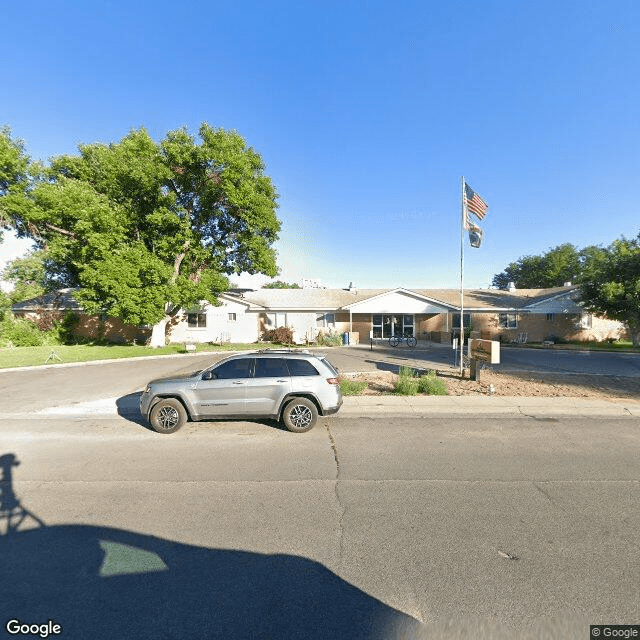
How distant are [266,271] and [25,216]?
1556 centimetres

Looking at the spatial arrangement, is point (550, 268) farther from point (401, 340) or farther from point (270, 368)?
point (270, 368)

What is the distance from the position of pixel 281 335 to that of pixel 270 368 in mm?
18357

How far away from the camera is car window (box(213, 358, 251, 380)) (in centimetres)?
681

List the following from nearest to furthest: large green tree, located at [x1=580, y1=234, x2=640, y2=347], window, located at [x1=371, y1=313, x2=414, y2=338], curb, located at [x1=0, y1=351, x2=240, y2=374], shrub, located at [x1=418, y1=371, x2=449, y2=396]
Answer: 1. shrub, located at [x1=418, y1=371, x2=449, y2=396]
2. curb, located at [x1=0, y1=351, x2=240, y2=374]
3. large green tree, located at [x1=580, y1=234, x2=640, y2=347]
4. window, located at [x1=371, y1=313, x2=414, y2=338]

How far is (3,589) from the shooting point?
278cm

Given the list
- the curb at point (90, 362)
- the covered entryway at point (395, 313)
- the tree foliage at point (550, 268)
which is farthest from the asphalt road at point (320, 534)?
the tree foliage at point (550, 268)

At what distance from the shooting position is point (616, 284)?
67.9 feet

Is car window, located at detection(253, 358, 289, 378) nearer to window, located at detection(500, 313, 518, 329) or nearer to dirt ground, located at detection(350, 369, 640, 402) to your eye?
dirt ground, located at detection(350, 369, 640, 402)

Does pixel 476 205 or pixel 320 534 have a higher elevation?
pixel 476 205

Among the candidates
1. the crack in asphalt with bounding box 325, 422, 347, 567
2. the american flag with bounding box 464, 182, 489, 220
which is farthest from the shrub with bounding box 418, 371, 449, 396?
the american flag with bounding box 464, 182, 489, 220

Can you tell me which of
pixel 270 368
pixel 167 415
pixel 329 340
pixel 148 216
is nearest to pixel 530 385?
pixel 270 368

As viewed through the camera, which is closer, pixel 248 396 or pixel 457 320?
pixel 248 396

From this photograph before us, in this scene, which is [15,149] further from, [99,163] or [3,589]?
[3,589]

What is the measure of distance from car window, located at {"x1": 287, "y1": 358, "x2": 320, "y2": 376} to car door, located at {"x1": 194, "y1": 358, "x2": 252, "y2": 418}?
0.95m
